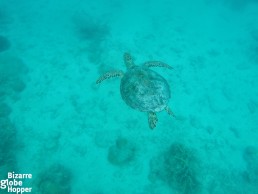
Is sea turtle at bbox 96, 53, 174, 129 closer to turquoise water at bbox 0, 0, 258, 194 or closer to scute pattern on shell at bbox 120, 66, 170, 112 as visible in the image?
scute pattern on shell at bbox 120, 66, 170, 112

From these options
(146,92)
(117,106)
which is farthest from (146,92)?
(117,106)

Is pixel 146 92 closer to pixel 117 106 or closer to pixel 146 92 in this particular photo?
pixel 146 92

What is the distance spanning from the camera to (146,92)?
6.23 meters

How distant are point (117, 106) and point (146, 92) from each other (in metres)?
2.04

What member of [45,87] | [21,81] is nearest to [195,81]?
[45,87]

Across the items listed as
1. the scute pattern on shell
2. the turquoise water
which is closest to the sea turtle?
the scute pattern on shell

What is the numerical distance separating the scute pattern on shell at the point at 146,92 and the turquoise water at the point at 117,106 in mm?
1483

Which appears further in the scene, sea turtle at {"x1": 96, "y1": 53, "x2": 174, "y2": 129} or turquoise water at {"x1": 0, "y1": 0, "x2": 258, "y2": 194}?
turquoise water at {"x1": 0, "y1": 0, "x2": 258, "y2": 194}

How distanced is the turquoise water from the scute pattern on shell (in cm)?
148

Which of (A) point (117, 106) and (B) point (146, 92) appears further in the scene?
(A) point (117, 106)

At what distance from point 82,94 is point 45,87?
1554 mm

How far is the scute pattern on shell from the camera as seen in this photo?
6.23 meters

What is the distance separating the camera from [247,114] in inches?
342

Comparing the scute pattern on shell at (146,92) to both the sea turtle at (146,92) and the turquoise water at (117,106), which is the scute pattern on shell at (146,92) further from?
the turquoise water at (117,106)
